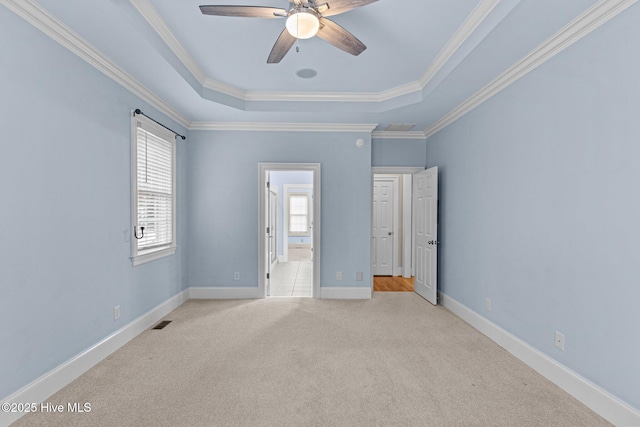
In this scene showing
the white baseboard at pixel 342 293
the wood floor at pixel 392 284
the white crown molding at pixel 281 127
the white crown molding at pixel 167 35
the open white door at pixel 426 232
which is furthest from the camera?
the wood floor at pixel 392 284

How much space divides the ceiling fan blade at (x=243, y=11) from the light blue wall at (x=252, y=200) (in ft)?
8.22

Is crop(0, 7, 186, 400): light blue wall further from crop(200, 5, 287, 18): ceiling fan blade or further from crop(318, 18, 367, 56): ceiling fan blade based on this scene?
crop(318, 18, 367, 56): ceiling fan blade

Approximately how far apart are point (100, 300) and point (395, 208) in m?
5.03

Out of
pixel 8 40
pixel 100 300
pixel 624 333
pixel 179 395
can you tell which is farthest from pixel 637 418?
pixel 8 40

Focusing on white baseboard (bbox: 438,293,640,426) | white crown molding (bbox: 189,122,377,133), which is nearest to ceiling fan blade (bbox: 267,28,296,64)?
white crown molding (bbox: 189,122,377,133)

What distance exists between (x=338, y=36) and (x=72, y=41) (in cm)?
199

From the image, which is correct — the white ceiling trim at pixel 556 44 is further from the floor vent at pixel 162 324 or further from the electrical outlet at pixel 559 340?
the floor vent at pixel 162 324

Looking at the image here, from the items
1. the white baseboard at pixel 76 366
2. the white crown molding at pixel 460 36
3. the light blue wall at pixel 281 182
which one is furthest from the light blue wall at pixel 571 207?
the light blue wall at pixel 281 182

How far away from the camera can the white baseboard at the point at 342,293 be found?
14.7 feet

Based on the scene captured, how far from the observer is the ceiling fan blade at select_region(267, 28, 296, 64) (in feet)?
7.20

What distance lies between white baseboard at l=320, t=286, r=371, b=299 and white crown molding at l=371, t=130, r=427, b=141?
247 centimetres

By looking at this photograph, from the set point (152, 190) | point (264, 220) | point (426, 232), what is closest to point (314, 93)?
point (264, 220)

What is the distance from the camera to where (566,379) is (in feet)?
7.12

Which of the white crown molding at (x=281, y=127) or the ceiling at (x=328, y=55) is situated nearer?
the ceiling at (x=328, y=55)
